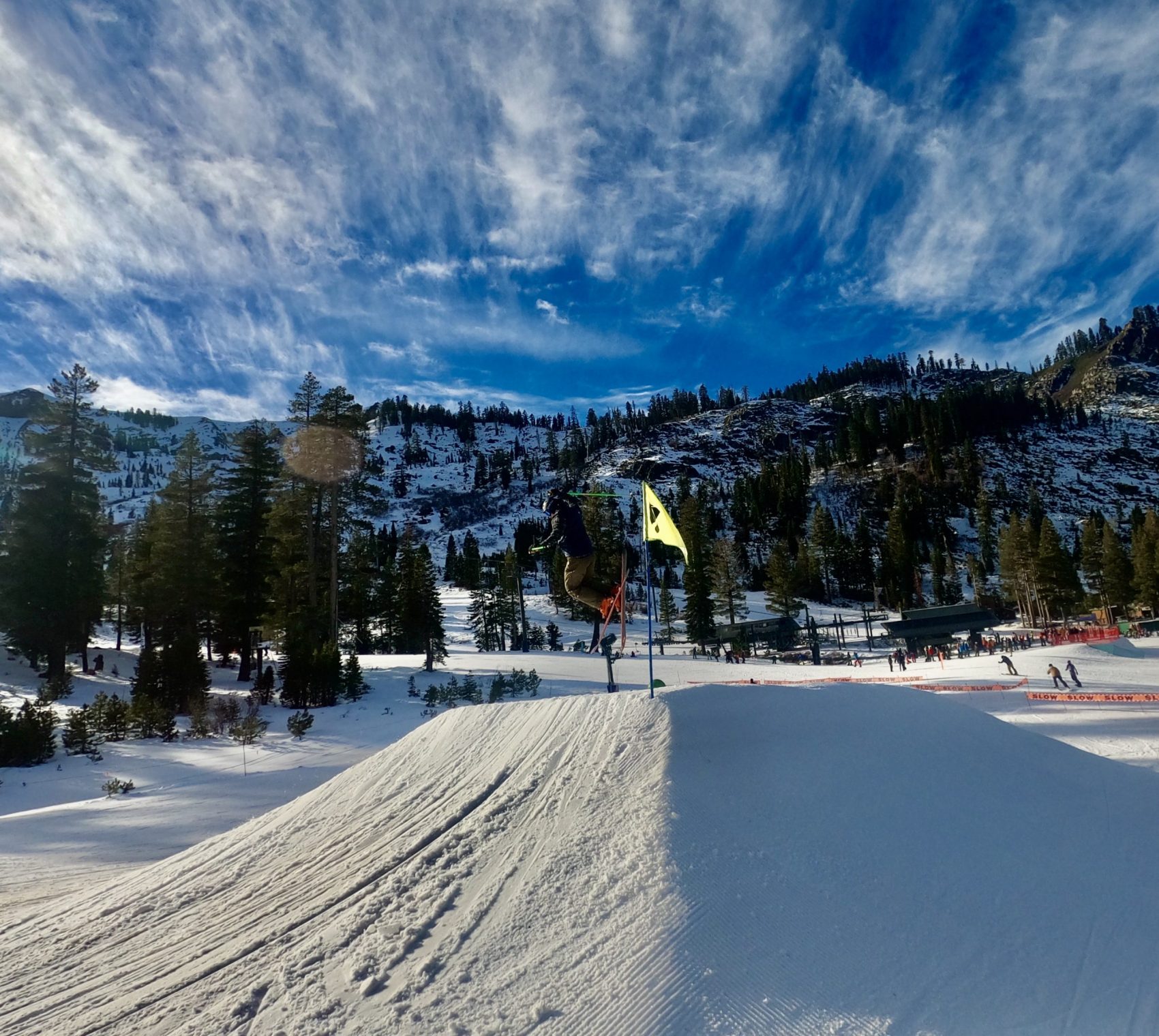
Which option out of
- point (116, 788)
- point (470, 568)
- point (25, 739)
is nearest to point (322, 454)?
point (25, 739)

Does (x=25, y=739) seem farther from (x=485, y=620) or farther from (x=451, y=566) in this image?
(x=451, y=566)

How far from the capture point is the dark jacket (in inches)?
418

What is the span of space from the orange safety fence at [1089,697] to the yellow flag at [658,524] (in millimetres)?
17751

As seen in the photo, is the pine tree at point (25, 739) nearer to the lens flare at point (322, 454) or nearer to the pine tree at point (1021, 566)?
the lens flare at point (322, 454)

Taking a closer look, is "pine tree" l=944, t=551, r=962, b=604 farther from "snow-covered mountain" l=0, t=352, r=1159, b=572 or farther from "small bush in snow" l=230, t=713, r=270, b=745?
"small bush in snow" l=230, t=713, r=270, b=745

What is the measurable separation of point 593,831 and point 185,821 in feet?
29.3

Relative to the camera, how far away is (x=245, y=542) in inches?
1184

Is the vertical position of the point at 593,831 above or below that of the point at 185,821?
above

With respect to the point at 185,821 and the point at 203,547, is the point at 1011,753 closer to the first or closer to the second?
the point at 185,821

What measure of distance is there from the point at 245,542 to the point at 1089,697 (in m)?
34.4

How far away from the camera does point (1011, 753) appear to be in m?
7.70

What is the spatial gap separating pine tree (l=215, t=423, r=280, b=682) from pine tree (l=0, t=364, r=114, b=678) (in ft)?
16.2

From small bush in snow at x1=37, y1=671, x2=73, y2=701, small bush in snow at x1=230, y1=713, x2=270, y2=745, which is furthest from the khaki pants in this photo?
small bush in snow at x1=37, y1=671, x2=73, y2=701

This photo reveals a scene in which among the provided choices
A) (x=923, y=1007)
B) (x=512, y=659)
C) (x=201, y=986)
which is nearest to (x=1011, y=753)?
(x=923, y=1007)
